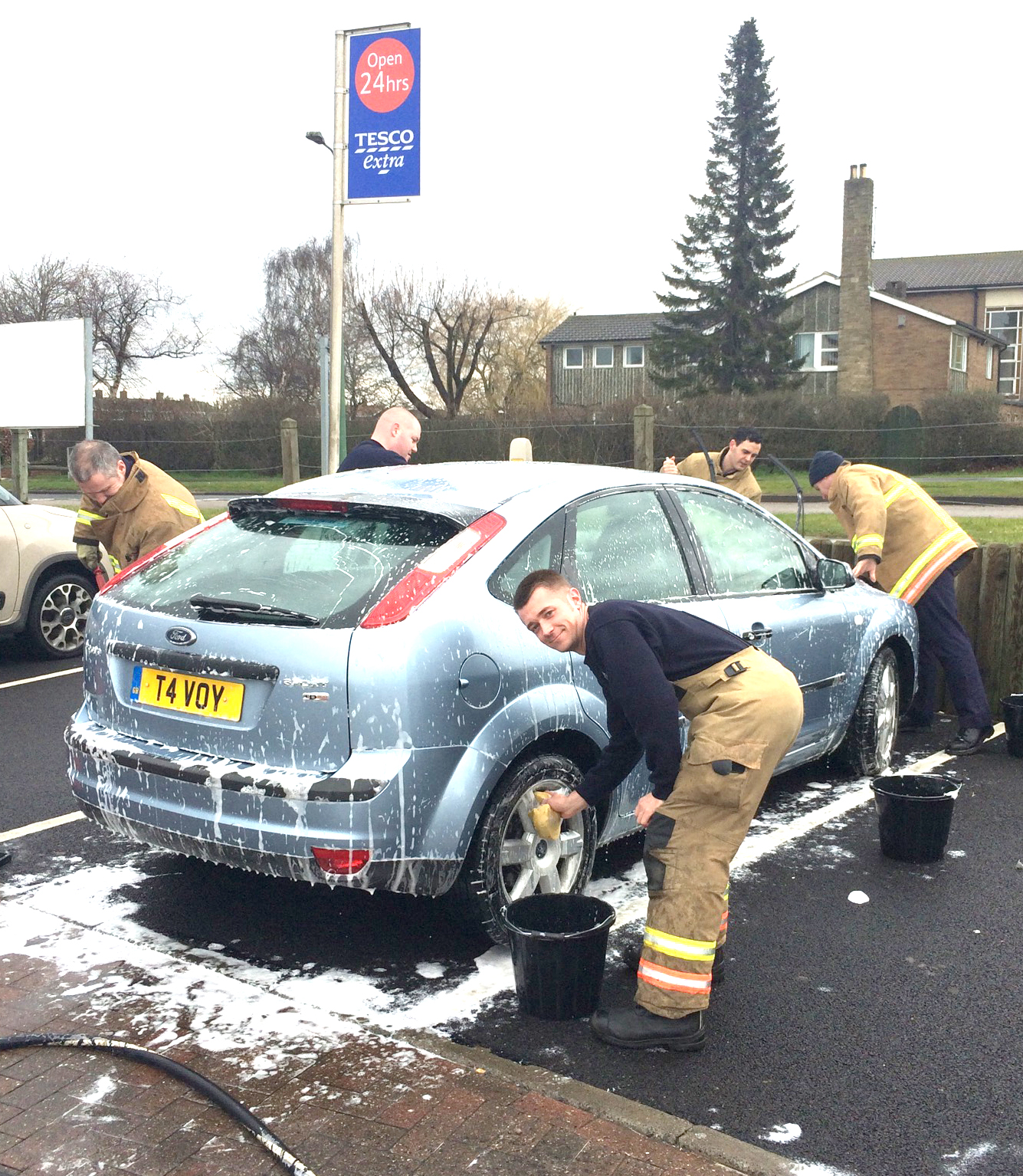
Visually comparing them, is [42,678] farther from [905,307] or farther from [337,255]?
[905,307]

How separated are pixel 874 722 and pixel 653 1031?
316 centimetres

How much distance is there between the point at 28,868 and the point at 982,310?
174 ft

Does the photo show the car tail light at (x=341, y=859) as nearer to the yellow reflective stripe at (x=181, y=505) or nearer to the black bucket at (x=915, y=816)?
the black bucket at (x=915, y=816)

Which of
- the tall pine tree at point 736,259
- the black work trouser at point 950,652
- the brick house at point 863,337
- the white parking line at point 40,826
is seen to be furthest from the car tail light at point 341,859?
the tall pine tree at point 736,259

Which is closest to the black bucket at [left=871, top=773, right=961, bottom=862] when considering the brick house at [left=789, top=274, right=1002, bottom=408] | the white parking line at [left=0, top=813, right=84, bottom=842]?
the white parking line at [left=0, top=813, right=84, bottom=842]

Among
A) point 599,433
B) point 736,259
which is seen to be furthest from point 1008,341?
point 599,433

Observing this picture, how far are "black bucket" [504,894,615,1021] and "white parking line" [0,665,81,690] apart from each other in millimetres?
6026

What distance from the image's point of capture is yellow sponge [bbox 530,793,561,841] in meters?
3.92

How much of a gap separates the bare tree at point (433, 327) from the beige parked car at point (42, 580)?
42578 millimetres

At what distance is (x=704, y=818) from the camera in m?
3.59

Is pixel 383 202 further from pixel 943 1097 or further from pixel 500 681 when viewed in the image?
pixel 943 1097

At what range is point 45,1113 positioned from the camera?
10.2ft

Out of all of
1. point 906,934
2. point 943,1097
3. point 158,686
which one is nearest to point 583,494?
point 158,686

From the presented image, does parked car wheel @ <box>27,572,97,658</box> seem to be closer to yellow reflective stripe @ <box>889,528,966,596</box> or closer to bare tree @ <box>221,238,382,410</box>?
yellow reflective stripe @ <box>889,528,966,596</box>
